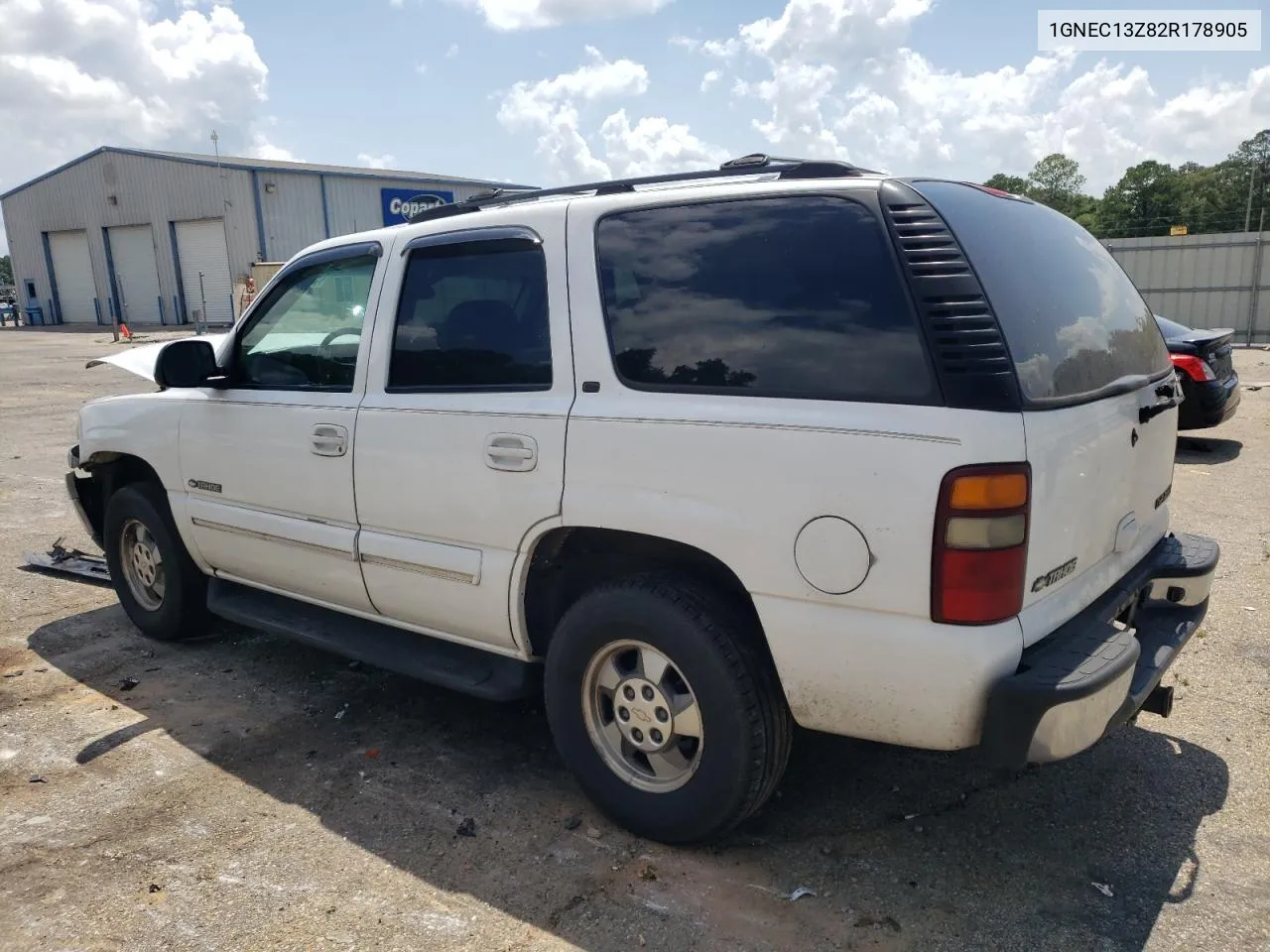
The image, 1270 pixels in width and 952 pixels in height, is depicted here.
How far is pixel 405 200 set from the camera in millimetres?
31922

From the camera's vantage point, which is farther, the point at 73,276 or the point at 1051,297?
the point at 73,276

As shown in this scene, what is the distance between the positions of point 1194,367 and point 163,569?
881 centimetres

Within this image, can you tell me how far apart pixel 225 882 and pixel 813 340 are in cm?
244

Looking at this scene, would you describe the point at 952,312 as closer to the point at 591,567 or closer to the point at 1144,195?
the point at 591,567

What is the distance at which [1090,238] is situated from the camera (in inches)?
136

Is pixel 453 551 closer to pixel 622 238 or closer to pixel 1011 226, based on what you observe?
pixel 622 238

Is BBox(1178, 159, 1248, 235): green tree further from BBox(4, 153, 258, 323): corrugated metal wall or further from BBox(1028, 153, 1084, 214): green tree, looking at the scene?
BBox(4, 153, 258, 323): corrugated metal wall

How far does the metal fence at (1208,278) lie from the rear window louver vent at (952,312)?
830 inches

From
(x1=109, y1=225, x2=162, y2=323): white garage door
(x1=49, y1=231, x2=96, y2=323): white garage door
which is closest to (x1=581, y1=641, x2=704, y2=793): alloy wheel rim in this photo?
(x1=109, y1=225, x2=162, y2=323): white garage door

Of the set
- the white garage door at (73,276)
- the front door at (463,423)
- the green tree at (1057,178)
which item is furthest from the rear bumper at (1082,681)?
the green tree at (1057,178)

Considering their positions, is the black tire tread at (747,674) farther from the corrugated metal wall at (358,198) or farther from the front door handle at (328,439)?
the corrugated metal wall at (358,198)

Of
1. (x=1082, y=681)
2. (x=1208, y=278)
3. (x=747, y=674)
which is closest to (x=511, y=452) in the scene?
(x=747, y=674)

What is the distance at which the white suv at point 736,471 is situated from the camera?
2424 mm

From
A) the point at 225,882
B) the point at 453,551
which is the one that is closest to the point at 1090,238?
the point at 453,551
